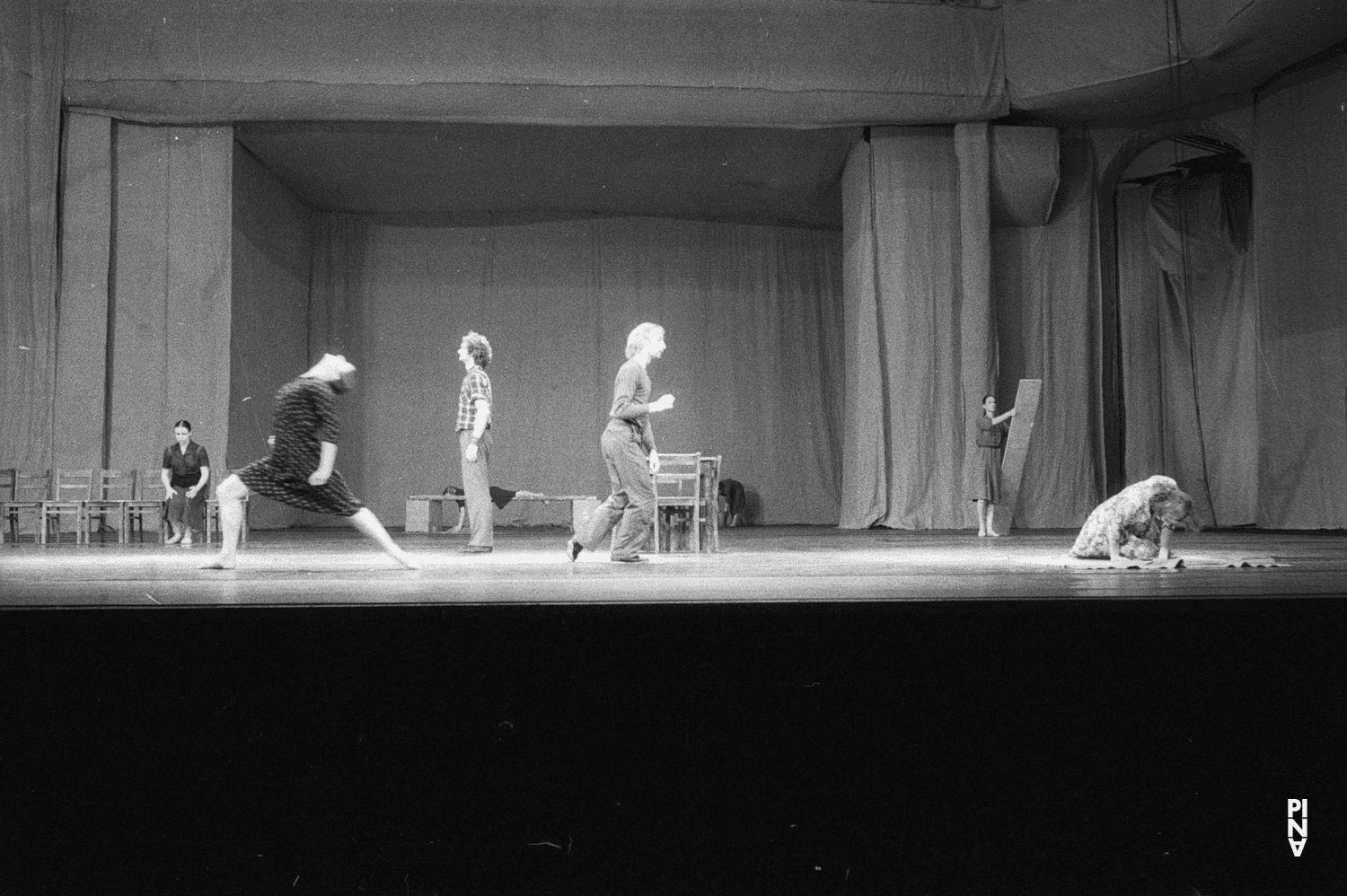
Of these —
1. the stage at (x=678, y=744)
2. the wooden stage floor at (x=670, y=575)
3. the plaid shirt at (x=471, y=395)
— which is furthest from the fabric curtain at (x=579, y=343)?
the stage at (x=678, y=744)

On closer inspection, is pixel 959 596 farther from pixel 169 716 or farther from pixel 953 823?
pixel 169 716

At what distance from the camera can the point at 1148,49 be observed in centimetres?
975

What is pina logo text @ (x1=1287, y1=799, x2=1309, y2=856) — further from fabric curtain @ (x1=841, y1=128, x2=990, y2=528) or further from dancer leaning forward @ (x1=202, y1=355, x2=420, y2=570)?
fabric curtain @ (x1=841, y1=128, x2=990, y2=528)

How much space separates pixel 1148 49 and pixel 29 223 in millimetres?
10856

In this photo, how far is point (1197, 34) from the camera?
9375 mm

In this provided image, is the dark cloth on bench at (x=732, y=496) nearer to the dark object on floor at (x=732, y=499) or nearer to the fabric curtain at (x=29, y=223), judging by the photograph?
the dark object on floor at (x=732, y=499)

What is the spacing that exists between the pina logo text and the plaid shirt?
14.8 feet

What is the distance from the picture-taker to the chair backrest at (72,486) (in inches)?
383

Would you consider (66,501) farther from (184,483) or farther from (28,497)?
(184,483)

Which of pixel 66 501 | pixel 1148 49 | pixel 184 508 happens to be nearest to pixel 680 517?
pixel 184 508

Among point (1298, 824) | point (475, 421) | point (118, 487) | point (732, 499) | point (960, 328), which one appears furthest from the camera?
point (732, 499)

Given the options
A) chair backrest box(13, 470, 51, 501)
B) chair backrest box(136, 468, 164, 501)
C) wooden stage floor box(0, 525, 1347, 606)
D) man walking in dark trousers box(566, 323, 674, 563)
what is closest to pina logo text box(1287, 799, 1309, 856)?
wooden stage floor box(0, 525, 1347, 606)

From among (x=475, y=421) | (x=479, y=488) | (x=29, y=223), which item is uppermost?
(x=29, y=223)

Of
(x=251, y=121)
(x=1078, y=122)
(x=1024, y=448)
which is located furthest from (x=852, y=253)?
(x=251, y=121)
